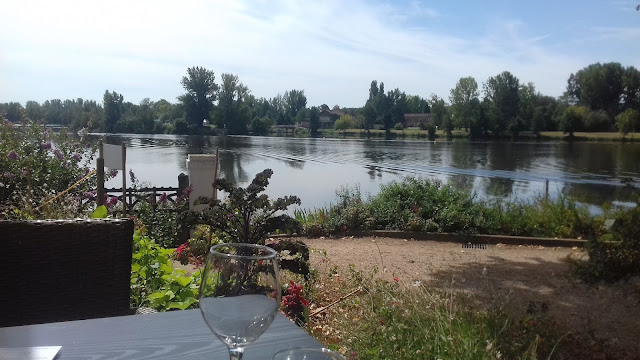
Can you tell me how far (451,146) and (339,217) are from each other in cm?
2964

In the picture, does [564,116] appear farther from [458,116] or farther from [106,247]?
[106,247]

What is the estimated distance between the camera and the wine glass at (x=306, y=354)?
0.95 meters

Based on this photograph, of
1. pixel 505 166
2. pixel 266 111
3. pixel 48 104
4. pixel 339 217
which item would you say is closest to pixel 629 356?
pixel 339 217

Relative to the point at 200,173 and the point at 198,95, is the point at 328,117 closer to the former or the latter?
the point at 198,95

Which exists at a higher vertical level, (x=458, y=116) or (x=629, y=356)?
(x=458, y=116)

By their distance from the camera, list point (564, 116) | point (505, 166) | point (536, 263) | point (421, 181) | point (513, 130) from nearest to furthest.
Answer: point (536, 263) → point (421, 181) → point (505, 166) → point (564, 116) → point (513, 130)

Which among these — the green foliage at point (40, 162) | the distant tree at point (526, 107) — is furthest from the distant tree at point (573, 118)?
the green foliage at point (40, 162)

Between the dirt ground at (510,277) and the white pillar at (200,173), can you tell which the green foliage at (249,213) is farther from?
the white pillar at (200,173)

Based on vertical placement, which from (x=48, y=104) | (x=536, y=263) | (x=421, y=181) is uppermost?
(x=48, y=104)

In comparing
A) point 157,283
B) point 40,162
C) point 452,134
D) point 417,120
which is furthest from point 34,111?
point 417,120

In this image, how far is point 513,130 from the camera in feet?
110

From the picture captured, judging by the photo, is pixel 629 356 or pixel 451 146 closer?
pixel 629 356

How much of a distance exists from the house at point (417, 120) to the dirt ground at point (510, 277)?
3235 centimetres

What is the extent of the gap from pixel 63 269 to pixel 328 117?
39115mm
